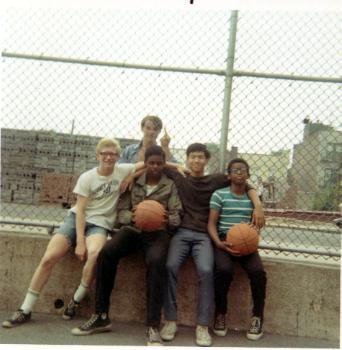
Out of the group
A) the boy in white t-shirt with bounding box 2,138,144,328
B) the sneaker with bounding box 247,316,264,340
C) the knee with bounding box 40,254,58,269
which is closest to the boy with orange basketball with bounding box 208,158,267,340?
the sneaker with bounding box 247,316,264,340

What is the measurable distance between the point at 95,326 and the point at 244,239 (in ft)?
4.63

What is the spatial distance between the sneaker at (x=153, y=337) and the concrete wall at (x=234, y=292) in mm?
552

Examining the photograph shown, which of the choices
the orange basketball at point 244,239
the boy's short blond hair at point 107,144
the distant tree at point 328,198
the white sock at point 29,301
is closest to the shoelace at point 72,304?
the white sock at point 29,301

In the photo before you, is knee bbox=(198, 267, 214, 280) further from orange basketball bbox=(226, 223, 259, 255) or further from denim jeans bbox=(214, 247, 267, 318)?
orange basketball bbox=(226, 223, 259, 255)

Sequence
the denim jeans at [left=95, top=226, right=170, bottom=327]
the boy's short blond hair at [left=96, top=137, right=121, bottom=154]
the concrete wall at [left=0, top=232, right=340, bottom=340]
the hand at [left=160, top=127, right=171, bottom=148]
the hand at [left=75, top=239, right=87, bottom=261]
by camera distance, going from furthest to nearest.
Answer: the hand at [left=160, top=127, right=171, bottom=148] → the boy's short blond hair at [left=96, top=137, right=121, bottom=154] → the concrete wall at [left=0, top=232, right=340, bottom=340] → the hand at [left=75, top=239, right=87, bottom=261] → the denim jeans at [left=95, top=226, right=170, bottom=327]

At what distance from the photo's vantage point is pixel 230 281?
11.3 ft

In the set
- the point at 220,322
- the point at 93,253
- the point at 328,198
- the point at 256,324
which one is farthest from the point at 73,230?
the point at 328,198

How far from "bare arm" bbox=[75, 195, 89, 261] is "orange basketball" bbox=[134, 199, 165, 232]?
0.50 meters

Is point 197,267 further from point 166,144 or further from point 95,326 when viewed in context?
point 166,144

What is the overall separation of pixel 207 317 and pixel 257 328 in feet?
1.54

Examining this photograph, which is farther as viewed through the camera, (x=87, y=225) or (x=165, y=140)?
(x=165, y=140)

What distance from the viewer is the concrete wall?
365 centimetres

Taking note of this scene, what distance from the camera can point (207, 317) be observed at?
333 centimetres

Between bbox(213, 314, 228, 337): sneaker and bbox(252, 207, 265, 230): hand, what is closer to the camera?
bbox(213, 314, 228, 337): sneaker
